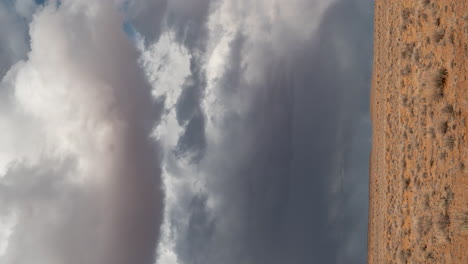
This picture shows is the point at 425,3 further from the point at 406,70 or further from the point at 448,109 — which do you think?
the point at 448,109

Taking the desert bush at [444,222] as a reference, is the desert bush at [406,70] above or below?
above

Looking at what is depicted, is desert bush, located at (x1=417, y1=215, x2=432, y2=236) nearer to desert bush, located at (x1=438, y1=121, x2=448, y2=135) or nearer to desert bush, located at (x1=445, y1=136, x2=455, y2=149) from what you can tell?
desert bush, located at (x1=445, y1=136, x2=455, y2=149)

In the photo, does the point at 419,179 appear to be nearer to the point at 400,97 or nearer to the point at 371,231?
the point at 400,97

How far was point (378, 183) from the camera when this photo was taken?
18984mm

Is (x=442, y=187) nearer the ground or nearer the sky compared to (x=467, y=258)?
nearer the sky

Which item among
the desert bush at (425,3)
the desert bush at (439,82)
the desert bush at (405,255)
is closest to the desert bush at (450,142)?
the desert bush at (439,82)

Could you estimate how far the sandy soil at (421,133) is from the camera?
1219cm

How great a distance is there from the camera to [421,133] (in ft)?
47.1

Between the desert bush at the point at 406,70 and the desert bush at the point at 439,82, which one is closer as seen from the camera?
the desert bush at the point at 439,82

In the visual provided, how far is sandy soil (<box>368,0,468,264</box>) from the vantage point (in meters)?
12.2

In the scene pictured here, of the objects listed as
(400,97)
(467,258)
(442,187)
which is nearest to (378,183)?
(400,97)

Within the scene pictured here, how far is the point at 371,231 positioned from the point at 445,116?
333 inches

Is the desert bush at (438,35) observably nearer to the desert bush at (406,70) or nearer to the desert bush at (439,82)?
the desert bush at (439,82)

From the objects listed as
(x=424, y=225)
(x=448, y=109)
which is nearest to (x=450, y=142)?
(x=448, y=109)
